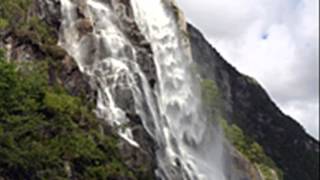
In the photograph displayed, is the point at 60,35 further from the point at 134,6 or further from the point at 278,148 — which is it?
the point at 278,148

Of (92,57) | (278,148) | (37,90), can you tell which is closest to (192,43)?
(278,148)

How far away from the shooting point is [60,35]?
197 ft

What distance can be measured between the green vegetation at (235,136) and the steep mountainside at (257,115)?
20.3 ft

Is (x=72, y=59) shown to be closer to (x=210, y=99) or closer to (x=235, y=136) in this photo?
(x=210, y=99)

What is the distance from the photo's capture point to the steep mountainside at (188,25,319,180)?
103938 millimetres

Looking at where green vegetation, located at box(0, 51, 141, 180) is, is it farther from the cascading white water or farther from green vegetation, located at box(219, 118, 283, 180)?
green vegetation, located at box(219, 118, 283, 180)

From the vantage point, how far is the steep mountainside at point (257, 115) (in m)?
104

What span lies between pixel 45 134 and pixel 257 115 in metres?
68.4

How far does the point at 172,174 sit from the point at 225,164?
744 inches

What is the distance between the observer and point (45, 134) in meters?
47.8

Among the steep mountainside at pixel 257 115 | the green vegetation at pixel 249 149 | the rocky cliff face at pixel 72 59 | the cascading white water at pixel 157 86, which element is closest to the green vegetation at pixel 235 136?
the green vegetation at pixel 249 149

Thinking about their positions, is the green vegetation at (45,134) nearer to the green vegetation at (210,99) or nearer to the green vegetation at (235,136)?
the green vegetation at (210,99)

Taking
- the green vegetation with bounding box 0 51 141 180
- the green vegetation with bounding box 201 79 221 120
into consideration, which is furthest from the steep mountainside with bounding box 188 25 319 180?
A: the green vegetation with bounding box 0 51 141 180

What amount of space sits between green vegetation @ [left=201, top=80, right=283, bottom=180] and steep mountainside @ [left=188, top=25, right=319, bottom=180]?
20.3ft
